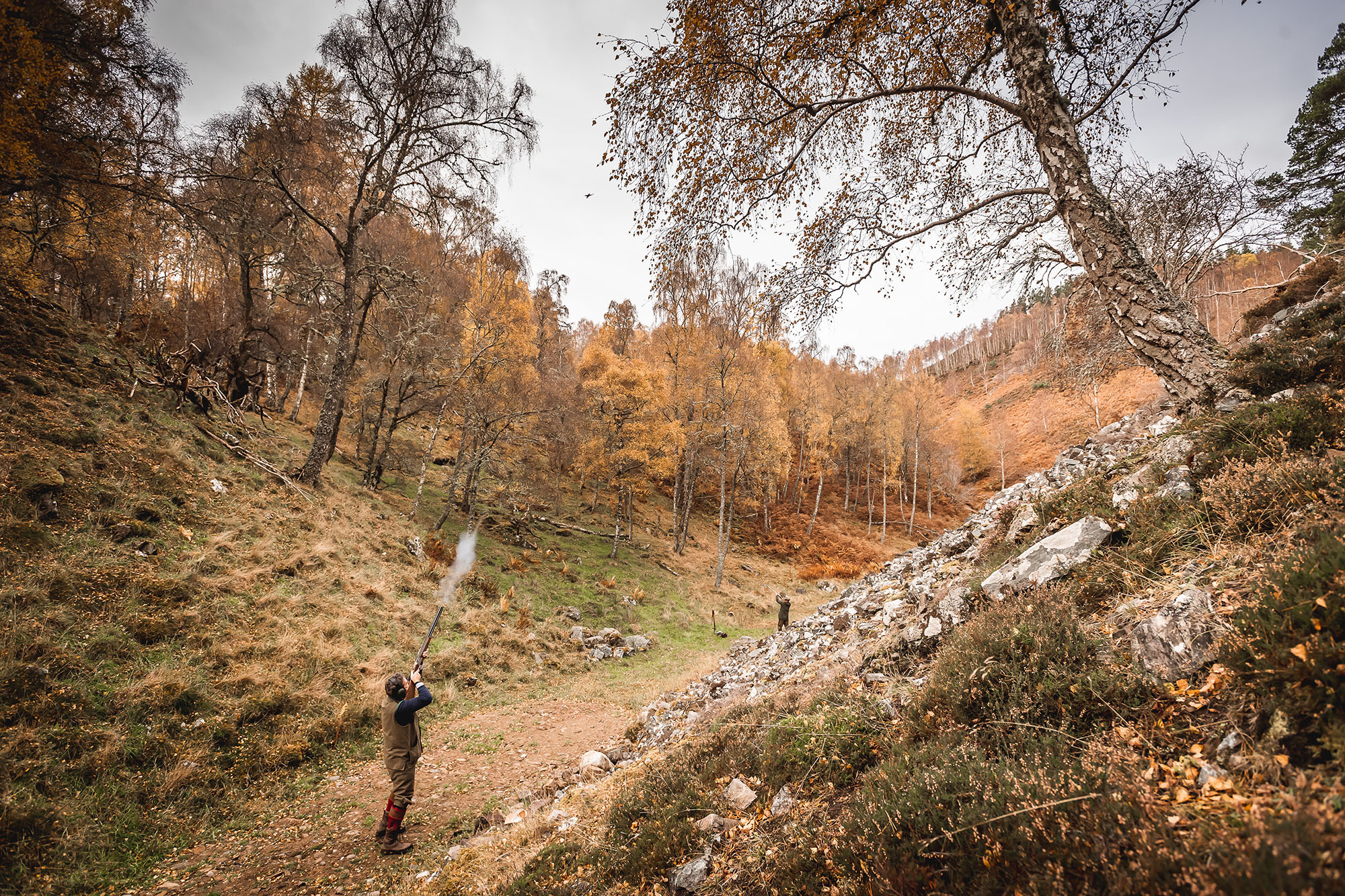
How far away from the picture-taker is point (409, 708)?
6.08 meters

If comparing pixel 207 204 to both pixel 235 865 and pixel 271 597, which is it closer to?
pixel 271 597

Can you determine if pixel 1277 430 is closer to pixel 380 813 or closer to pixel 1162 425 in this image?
pixel 1162 425

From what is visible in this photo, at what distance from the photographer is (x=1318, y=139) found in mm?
16125

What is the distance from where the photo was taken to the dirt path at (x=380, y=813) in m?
4.87

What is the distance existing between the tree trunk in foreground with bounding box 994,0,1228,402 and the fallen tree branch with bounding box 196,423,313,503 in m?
15.4

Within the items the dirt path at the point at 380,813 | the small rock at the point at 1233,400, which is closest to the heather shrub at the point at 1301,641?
the small rock at the point at 1233,400

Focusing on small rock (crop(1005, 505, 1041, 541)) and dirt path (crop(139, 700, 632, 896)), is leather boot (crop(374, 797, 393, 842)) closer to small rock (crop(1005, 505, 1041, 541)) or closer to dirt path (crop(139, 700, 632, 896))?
dirt path (crop(139, 700, 632, 896))

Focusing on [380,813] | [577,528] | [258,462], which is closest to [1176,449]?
[380,813]

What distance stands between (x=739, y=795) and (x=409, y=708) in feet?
15.2

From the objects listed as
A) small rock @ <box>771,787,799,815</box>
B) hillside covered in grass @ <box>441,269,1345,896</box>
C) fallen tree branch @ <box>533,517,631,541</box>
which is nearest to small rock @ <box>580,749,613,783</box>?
hillside covered in grass @ <box>441,269,1345,896</box>

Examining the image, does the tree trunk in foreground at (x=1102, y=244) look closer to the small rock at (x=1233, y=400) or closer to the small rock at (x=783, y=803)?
the small rock at (x=1233, y=400)

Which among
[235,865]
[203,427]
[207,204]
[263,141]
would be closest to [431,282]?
[263,141]

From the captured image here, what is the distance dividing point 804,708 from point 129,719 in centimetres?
798

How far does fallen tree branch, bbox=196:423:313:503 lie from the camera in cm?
1077
